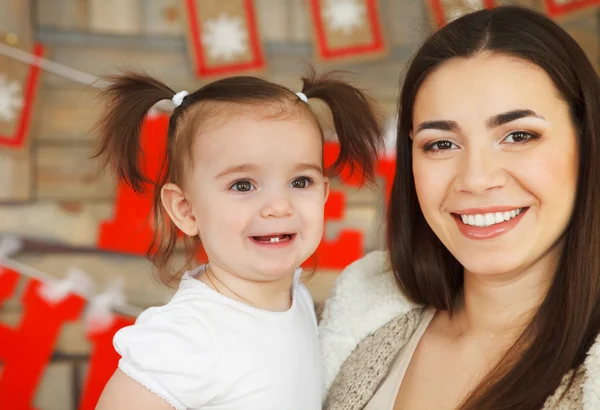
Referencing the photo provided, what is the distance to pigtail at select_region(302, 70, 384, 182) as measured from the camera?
1.63 meters

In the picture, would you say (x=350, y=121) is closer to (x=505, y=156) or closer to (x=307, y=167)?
(x=307, y=167)

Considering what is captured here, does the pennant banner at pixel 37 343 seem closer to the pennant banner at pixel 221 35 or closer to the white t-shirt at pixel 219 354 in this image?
the pennant banner at pixel 221 35

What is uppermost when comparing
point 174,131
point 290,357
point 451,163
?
point 174,131

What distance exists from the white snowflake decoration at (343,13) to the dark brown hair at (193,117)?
1305mm

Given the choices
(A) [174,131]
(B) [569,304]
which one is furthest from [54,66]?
(B) [569,304]

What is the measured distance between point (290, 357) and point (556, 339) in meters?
0.51

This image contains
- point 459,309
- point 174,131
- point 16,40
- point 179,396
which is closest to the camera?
point 179,396

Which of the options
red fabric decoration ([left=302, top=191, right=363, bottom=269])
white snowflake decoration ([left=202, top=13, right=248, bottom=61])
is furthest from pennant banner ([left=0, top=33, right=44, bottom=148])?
red fabric decoration ([left=302, top=191, right=363, bottom=269])

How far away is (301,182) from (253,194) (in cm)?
12

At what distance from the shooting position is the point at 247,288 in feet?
4.82

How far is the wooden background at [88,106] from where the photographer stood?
294 centimetres

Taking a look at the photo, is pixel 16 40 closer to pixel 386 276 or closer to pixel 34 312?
pixel 34 312

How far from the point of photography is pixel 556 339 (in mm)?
1331

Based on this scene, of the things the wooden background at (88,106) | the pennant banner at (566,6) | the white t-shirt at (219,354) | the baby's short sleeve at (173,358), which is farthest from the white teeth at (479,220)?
the pennant banner at (566,6)
